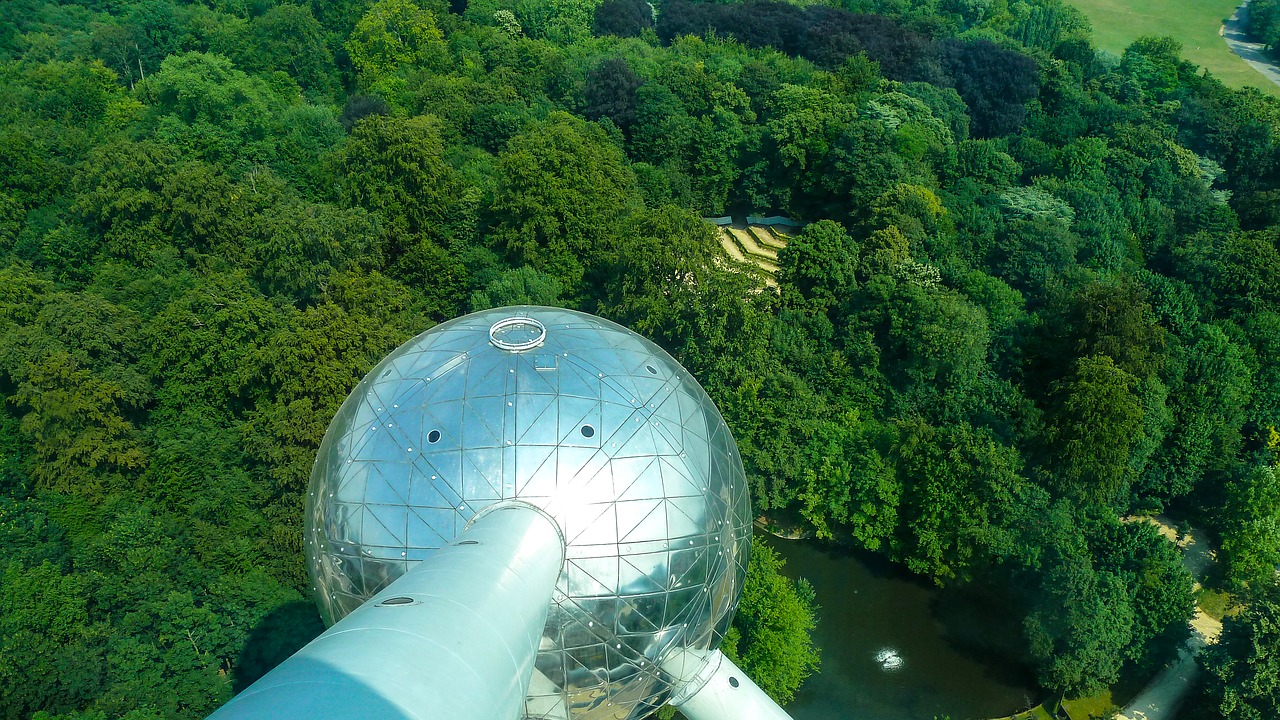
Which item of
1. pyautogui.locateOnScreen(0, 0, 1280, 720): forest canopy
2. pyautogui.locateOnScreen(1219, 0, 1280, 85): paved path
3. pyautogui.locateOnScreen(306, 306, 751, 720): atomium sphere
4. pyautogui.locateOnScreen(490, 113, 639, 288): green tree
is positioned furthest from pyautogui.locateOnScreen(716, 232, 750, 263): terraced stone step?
pyautogui.locateOnScreen(1219, 0, 1280, 85): paved path

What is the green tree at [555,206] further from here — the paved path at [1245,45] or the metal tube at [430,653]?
the paved path at [1245,45]

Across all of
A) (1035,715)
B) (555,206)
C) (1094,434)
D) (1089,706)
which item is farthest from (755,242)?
(1089,706)

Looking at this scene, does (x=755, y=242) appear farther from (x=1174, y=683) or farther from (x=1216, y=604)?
(x=1174, y=683)

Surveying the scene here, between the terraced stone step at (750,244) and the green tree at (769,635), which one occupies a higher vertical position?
the terraced stone step at (750,244)

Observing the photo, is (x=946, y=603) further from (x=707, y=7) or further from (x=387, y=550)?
(x=707, y=7)

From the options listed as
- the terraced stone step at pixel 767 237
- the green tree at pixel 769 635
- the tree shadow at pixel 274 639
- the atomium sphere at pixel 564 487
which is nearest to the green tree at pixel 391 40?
the terraced stone step at pixel 767 237

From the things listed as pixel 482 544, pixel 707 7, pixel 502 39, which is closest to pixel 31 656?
pixel 482 544
